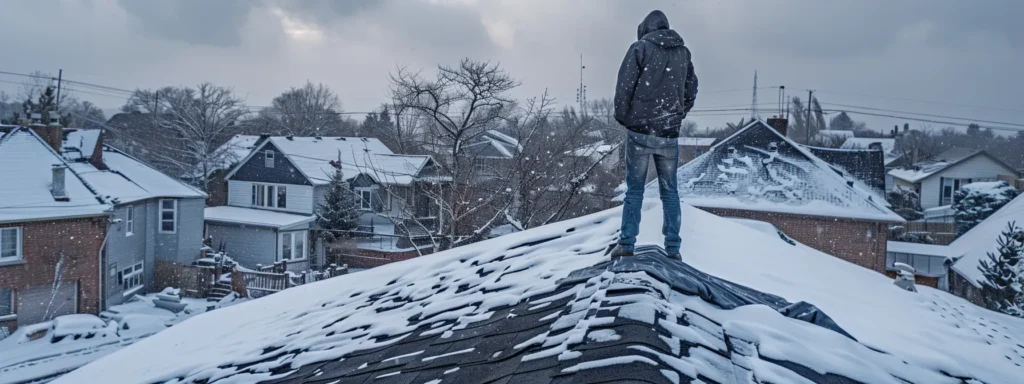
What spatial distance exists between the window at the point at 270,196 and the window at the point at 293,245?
266 cm

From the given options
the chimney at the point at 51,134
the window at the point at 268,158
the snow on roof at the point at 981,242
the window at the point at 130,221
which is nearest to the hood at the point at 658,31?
the snow on roof at the point at 981,242

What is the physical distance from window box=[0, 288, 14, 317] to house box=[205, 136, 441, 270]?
1074 cm

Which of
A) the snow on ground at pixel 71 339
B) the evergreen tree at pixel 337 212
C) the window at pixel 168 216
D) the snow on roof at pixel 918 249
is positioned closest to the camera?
the snow on ground at pixel 71 339

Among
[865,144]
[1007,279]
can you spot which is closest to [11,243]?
[1007,279]

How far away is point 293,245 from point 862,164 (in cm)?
2395

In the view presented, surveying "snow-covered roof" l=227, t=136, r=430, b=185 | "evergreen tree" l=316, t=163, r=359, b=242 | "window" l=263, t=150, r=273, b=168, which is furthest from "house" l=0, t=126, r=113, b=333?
"snow-covered roof" l=227, t=136, r=430, b=185

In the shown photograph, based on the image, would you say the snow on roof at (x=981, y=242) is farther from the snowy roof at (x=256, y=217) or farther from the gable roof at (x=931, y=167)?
the snowy roof at (x=256, y=217)

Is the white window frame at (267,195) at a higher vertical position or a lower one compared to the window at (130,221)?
higher

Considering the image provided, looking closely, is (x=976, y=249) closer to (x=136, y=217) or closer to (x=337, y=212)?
(x=337, y=212)

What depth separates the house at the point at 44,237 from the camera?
22094 mm

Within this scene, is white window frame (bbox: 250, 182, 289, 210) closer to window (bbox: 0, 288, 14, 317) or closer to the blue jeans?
window (bbox: 0, 288, 14, 317)

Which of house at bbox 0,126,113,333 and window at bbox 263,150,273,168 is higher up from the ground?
window at bbox 263,150,273,168

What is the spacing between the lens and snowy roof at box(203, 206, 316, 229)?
3206 cm

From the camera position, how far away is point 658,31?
16.0 feet
